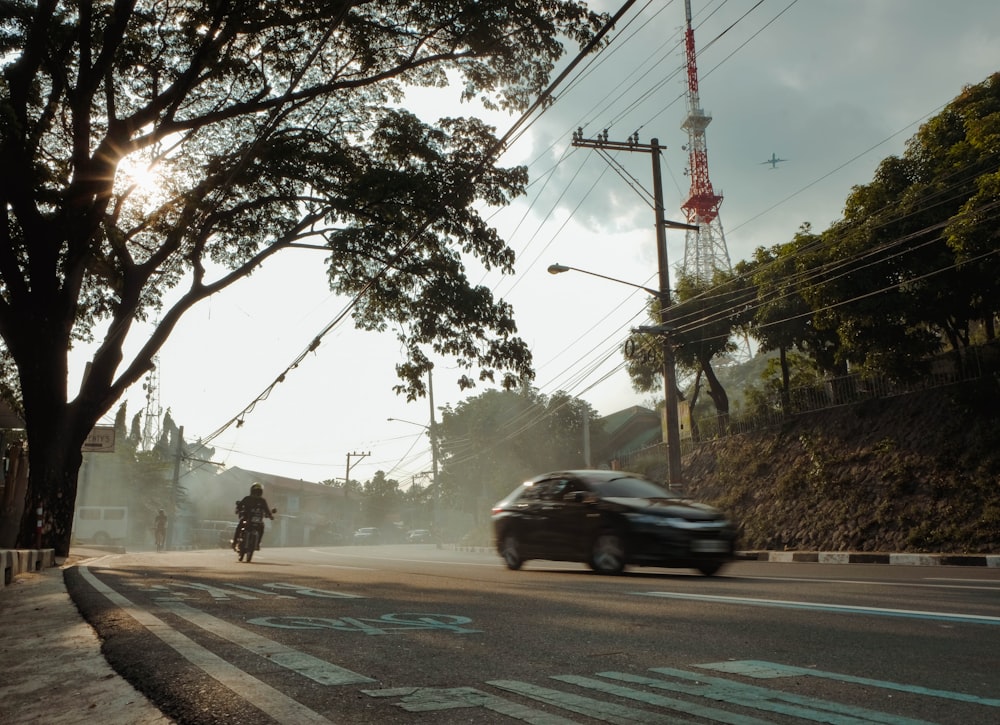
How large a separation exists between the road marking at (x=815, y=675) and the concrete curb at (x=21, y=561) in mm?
8773

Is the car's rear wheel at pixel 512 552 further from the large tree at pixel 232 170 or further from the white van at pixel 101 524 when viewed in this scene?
the white van at pixel 101 524

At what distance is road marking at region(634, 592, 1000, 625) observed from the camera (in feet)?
17.3

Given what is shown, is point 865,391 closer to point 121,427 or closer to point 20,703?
point 20,703

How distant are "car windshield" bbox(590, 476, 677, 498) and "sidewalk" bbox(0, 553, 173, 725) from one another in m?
7.12

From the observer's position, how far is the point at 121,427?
248 ft

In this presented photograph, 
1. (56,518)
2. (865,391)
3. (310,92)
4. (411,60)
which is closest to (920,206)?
(865,391)

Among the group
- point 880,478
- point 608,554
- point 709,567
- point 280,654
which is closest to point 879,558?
point 880,478

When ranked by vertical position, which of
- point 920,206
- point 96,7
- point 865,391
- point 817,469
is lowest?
point 817,469

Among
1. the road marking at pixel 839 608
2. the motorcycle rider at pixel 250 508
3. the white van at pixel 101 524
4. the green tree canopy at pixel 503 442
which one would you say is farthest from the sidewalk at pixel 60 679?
the white van at pixel 101 524

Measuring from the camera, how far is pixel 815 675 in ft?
11.7

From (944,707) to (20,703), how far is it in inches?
136

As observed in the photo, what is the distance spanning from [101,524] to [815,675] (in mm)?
59736

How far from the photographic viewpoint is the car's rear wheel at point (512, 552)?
12961 millimetres

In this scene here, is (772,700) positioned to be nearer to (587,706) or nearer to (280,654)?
(587,706)
